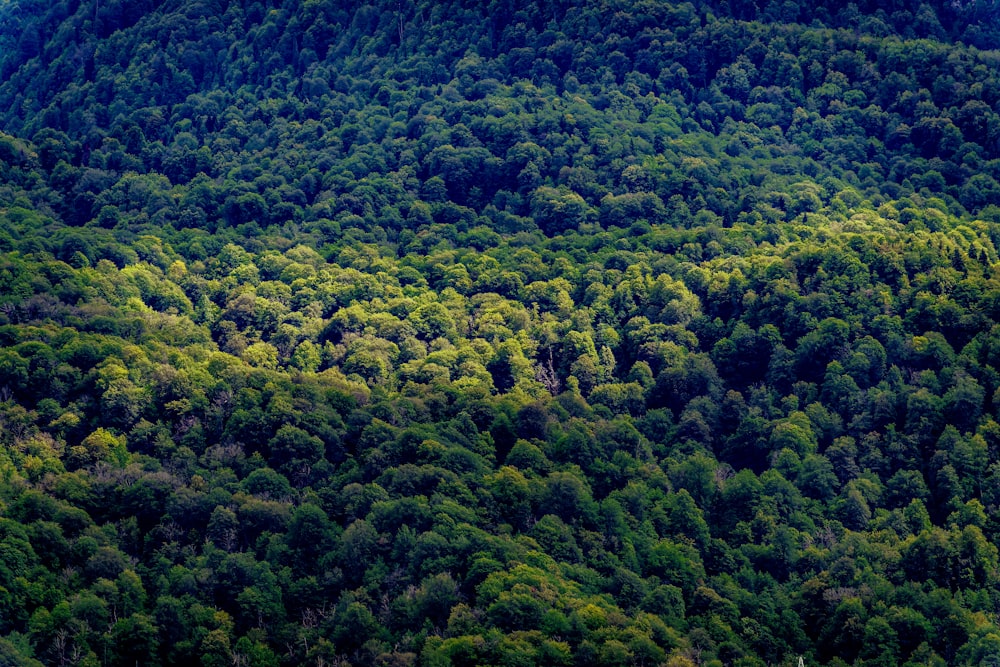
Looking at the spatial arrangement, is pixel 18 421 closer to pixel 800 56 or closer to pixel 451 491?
pixel 451 491

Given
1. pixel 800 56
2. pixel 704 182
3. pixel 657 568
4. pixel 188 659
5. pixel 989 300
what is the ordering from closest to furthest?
pixel 188 659, pixel 657 568, pixel 989 300, pixel 704 182, pixel 800 56

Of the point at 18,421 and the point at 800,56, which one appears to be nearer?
the point at 18,421

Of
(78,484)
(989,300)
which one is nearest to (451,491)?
(78,484)

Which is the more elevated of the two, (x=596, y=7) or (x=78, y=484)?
(x=596, y=7)

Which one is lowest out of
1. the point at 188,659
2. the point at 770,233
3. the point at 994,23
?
the point at 188,659

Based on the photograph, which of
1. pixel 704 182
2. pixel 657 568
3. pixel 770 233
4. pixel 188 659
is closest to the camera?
pixel 188 659

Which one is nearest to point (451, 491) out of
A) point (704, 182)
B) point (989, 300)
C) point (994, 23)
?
point (989, 300)

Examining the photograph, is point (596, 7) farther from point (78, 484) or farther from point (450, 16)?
point (78, 484)
